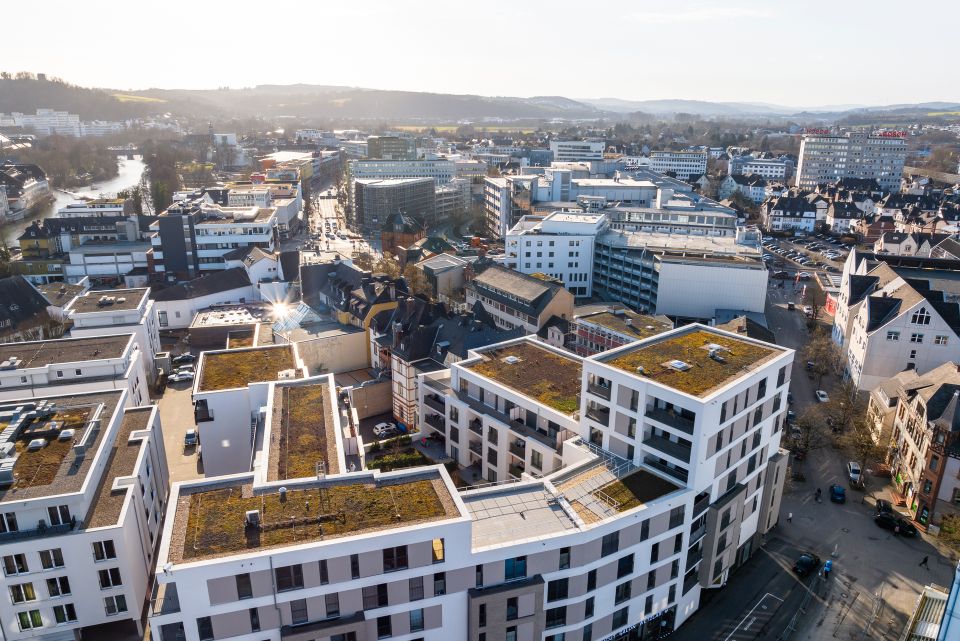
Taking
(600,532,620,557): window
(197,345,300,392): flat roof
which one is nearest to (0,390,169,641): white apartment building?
(197,345,300,392): flat roof

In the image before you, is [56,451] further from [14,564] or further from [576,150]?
[576,150]

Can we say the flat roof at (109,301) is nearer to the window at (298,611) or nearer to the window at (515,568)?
the window at (298,611)

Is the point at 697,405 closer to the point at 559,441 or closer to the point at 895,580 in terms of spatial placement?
the point at 559,441

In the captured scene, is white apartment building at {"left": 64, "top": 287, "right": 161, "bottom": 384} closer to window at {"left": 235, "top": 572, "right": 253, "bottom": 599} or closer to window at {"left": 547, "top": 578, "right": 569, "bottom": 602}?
window at {"left": 235, "top": 572, "right": 253, "bottom": 599}

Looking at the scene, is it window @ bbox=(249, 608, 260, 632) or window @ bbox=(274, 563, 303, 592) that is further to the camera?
window @ bbox=(249, 608, 260, 632)

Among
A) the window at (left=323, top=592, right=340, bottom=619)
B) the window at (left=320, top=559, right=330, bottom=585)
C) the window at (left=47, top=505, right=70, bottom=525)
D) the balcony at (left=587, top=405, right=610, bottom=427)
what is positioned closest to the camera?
the window at (left=320, top=559, right=330, bottom=585)

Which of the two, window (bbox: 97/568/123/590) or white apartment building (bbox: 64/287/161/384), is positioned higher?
white apartment building (bbox: 64/287/161/384)

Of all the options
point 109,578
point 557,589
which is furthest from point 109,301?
point 557,589
